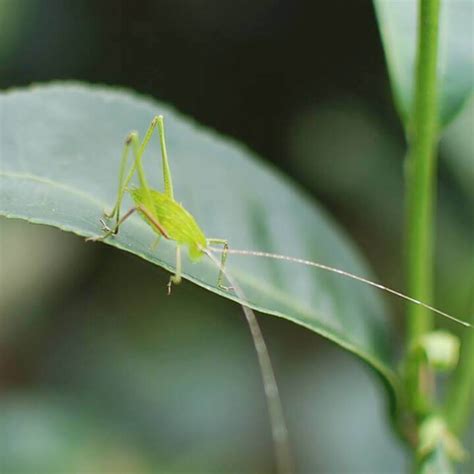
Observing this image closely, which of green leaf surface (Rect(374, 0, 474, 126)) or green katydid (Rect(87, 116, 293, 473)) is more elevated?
green leaf surface (Rect(374, 0, 474, 126))

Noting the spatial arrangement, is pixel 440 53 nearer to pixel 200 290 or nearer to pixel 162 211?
pixel 162 211

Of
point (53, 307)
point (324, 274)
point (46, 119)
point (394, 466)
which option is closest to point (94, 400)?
point (53, 307)

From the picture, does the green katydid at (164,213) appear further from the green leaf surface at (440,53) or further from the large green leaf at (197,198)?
the green leaf surface at (440,53)

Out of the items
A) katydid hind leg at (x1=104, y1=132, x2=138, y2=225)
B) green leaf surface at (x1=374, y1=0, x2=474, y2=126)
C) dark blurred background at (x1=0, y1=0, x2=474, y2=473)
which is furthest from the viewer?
dark blurred background at (x1=0, y1=0, x2=474, y2=473)

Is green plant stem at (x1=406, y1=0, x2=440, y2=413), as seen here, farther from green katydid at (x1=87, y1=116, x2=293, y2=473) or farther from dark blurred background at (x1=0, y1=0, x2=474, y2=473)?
dark blurred background at (x1=0, y1=0, x2=474, y2=473)

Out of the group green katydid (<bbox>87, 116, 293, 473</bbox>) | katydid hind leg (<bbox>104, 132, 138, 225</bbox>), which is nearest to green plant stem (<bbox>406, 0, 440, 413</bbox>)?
green katydid (<bbox>87, 116, 293, 473</bbox>)
